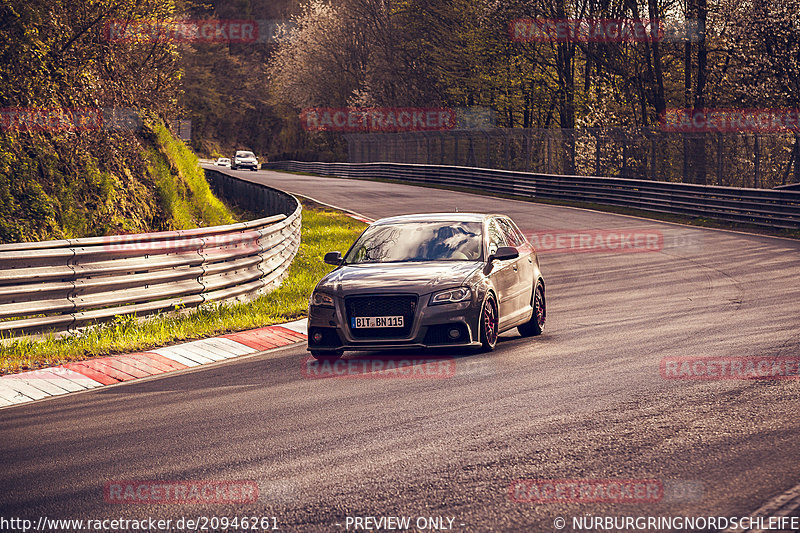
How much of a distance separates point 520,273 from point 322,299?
2.64 meters

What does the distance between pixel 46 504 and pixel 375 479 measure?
1857mm

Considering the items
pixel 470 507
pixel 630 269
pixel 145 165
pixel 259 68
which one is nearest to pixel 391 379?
pixel 470 507

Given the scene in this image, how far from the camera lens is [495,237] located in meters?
11.9

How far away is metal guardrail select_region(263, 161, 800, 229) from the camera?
26.8 meters

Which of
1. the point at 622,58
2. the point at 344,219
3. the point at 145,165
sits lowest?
the point at 344,219

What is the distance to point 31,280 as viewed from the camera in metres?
10.5

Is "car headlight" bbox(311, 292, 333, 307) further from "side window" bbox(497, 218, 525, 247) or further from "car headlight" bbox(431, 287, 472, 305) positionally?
"side window" bbox(497, 218, 525, 247)

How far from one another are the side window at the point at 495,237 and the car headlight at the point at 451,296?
55.0 inches

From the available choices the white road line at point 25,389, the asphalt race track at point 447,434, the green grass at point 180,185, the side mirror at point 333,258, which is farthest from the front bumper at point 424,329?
the green grass at point 180,185

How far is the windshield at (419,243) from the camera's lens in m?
11.2

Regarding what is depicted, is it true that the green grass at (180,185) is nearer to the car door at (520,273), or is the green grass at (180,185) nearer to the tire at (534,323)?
the car door at (520,273)

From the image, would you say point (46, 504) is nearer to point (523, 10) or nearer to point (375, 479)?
point (375, 479)

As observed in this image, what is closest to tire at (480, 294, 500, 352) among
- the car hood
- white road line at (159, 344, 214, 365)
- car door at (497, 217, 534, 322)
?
the car hood

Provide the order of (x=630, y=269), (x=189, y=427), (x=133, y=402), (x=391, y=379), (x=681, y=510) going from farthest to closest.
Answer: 1. (x=630, y=269)
2. (x=391, y=379)
3. (x=133, y=402)
4. (x=189, y=427)
5. (x=681, y=510)
